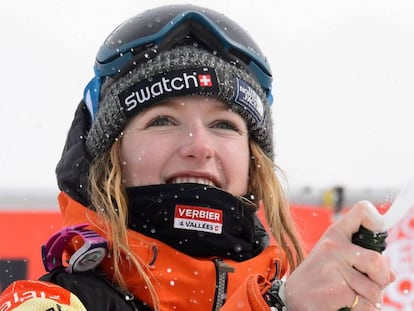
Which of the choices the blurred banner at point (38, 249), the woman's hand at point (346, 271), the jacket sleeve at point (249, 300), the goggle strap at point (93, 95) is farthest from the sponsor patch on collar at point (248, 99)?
the blurred banner at point (38, 249)

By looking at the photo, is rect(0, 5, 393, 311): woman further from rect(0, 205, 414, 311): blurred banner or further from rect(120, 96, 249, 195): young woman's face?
rect(0, 205, 414, 311): blurred banner

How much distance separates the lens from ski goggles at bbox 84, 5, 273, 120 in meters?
2.32

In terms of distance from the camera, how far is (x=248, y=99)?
231cm

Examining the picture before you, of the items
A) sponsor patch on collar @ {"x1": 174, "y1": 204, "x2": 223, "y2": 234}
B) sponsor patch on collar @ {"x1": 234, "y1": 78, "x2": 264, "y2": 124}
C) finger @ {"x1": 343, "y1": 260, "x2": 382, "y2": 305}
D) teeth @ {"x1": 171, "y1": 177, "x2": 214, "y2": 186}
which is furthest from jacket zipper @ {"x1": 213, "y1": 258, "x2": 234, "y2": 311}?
finger @ {"x1": 343, "y1": 260, "x2": 382, "y2": 305}

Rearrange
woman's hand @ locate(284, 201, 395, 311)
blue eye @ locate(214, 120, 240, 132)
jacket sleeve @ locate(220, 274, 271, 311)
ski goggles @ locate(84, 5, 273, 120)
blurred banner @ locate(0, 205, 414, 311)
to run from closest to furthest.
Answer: woman's hand @ locate(284, 201, 395, 311)
jacket sleeve @ locate(220, 274, 271, 311)
blue eye @ locate(214, 120, 240, 132)
ski goggles @ locate(84, 5, 273, 120)
blurred banner @ locate(0, 205, 414, 311)

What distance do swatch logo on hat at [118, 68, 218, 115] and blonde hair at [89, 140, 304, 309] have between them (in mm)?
136

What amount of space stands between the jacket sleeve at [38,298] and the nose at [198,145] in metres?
0.52

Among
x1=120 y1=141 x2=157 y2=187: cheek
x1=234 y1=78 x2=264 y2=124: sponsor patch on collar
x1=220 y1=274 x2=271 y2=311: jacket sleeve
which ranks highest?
x1=234 y1=78 x2=264 y2=124: sponsor patch on collar

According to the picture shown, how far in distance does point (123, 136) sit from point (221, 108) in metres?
0.31

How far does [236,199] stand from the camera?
215 centimetres

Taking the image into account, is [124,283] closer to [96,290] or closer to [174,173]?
[96,290]

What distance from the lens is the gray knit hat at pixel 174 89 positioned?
223cm

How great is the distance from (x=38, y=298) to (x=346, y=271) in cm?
70

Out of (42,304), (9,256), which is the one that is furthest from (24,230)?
(42,304)
